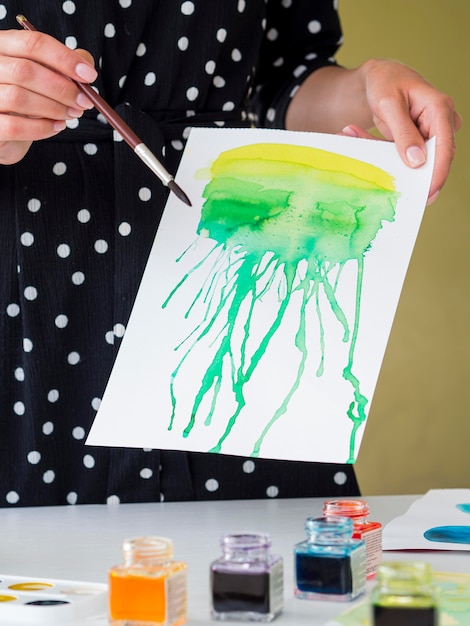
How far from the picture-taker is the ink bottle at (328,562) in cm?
58

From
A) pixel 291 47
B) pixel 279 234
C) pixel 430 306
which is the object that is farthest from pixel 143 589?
pixel 430 306

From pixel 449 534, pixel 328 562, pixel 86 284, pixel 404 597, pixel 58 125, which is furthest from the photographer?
pixel 86 284

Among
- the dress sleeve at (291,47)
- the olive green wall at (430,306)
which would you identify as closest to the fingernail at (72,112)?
the dress sleeve at (291,47)

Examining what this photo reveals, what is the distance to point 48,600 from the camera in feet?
1.91

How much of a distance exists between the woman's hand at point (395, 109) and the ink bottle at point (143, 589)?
0.51 metres

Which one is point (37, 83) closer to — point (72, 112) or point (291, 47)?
point (72, 112)

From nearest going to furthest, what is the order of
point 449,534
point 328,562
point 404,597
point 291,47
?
point 404,597, point 328,562, point 449,534, point 291,47

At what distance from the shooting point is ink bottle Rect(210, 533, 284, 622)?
0.54 m

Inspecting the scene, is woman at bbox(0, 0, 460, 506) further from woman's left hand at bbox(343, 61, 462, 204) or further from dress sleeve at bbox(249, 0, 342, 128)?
dress sleeve at bbox(249, 0, 342, 128)

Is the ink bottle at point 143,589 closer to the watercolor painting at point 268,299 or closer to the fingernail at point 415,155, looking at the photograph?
Result: the watercolor painting at point 268,299

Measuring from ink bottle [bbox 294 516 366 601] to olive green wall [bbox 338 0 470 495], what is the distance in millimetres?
3471

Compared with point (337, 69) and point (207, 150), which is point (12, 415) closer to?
point (207, 150)

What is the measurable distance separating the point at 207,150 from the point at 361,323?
10.3 inches

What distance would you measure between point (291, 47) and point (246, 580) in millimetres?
827
